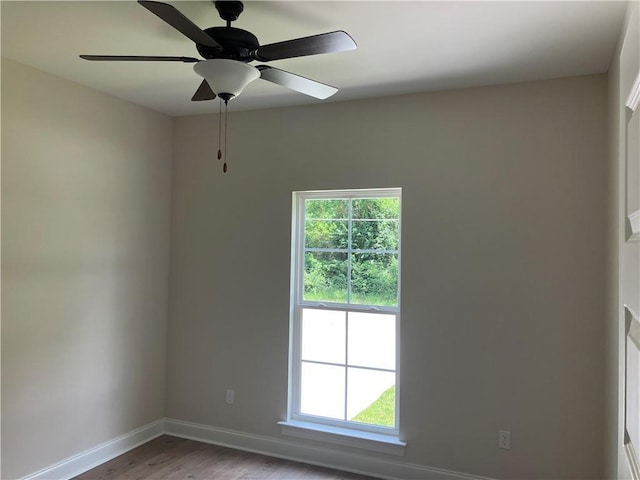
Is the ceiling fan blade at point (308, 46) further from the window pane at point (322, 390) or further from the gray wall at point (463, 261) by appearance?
the window pane at point (322, 390)

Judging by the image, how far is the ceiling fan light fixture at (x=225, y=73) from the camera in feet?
6.04

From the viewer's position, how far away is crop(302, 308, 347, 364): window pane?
3.44 m

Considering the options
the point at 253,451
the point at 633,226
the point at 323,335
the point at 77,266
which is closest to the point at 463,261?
the point at 323,335

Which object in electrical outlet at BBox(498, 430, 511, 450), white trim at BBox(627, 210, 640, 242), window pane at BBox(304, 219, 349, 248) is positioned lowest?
electrical outlet at BBox(498, 430, 511, 450)

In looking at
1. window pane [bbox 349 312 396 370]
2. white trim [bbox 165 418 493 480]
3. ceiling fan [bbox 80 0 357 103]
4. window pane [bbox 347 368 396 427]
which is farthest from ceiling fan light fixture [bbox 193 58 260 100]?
white trim [bbox 165 418 493 480]

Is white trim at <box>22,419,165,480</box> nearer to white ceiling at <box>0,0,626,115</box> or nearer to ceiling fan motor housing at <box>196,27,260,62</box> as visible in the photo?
white ceiling at <box>0,0,626,115</box>

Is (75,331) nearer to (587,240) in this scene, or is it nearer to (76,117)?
(76,117)

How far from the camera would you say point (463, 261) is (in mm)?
3000

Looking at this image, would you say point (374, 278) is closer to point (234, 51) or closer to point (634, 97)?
point (234, 51)

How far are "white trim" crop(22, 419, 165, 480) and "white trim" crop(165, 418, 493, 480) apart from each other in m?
0.17

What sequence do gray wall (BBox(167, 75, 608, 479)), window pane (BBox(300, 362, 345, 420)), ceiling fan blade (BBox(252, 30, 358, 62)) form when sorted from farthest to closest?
window pane (BBox(300, 362, 345, 420)) → gray wall (BBox(167, 75, 608, 479)) → ceiling fan blade (BBox(252, 30, 358, 62))

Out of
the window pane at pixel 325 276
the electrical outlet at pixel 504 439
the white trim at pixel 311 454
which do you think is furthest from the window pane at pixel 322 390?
the electrical outlet at pixel 504 439

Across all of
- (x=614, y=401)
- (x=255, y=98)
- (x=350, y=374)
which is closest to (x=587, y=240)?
(x=614, y=401)

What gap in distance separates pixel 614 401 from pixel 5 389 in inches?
131
